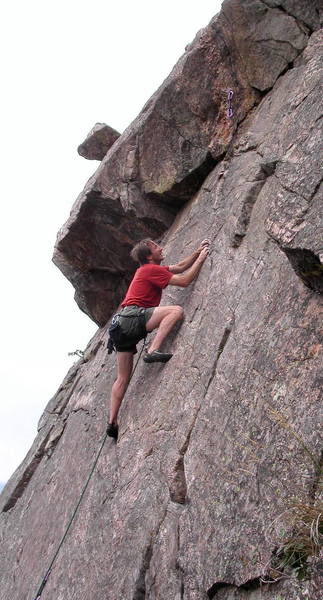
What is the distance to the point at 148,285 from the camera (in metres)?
8.66

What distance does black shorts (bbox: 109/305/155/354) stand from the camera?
838 centimetres

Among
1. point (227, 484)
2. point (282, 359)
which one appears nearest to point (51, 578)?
point (227, 484)

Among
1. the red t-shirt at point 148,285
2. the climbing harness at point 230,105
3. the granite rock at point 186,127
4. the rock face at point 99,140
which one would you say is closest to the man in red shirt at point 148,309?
the red t-shirt at point 148,285

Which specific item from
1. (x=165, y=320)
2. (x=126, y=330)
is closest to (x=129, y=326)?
(x=126, y=330)

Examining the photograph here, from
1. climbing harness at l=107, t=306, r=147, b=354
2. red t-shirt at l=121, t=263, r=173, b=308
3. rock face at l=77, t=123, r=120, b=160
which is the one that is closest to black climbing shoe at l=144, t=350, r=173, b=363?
climbing harness at l=107, t=306, r=147, b=354

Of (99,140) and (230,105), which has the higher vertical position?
(99,140)

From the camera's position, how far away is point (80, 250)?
43.4 ft

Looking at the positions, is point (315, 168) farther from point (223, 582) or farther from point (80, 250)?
point (80, 250)

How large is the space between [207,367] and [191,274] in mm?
1948

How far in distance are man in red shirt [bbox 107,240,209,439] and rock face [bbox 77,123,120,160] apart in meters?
6.00

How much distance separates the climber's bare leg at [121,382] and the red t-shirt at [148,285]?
87 centimetres

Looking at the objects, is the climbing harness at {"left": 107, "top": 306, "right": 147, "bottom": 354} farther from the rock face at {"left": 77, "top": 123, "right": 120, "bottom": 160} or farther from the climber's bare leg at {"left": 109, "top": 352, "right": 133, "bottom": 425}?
the rock face at {"left": 77, "top": 123, "right": 120, "bottom": 160}

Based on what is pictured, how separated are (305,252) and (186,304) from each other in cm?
348

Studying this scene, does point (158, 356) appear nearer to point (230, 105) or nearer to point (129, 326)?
point (129, 326)
